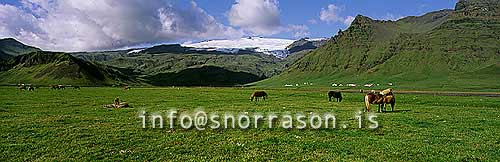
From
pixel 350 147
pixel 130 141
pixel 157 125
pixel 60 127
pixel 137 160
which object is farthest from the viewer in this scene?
pixel 157 125

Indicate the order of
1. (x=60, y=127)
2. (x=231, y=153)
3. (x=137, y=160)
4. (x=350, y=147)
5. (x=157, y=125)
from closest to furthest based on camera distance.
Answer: (x=137, y=160)
(x=231, y=153)
(x=350, y=147)
(x=60, y=127)
(x=157, y=125)

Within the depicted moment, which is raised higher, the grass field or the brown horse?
the brown horse

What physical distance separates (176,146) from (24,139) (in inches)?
343

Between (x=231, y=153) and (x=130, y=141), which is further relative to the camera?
(x=130, y=141)

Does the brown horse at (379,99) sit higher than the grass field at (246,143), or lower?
higher

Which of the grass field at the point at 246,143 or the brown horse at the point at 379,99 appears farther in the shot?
the brown horse at the point at 379,99

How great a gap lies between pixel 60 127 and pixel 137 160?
11392 mm

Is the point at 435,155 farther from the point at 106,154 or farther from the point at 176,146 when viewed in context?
the point at 106,154

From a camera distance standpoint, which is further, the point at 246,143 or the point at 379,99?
the point at 379,99

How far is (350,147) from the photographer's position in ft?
58.5

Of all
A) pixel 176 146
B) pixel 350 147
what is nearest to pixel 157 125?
pixel 176 146

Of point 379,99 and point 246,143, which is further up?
point 379,99

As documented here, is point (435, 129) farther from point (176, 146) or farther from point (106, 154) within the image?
point (106, 154)

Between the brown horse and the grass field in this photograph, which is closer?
the grass field
